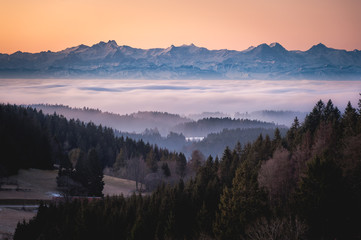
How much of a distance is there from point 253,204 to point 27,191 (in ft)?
181

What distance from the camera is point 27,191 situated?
7150 cm

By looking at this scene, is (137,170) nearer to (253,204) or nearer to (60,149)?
(60,149)

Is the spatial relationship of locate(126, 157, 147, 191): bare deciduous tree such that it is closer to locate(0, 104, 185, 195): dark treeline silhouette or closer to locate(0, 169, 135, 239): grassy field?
locate(0, 104, 185, 195): dark treeline silhouette

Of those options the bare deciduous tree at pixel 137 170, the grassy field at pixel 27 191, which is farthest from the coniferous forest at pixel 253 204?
the bare deciduous tree at pixel 137 170

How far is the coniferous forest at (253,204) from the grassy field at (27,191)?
3.26 metres

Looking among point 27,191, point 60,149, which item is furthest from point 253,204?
point 60,149

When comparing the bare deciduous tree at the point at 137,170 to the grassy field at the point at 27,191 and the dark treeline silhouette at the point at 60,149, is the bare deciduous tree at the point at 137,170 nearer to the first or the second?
the dark treeline silhouette at the point at 60,149

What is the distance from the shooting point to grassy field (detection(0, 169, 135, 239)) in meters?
50.4

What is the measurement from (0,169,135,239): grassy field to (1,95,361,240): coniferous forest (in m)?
3.26

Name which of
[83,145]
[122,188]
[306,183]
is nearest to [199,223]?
[306,183]

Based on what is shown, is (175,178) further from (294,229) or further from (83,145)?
(294,229)

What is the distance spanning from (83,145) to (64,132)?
1108cm

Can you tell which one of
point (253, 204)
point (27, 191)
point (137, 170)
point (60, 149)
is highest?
point (253, 204)

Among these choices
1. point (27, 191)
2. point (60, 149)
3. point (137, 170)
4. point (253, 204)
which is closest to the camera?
point (253, 204)
